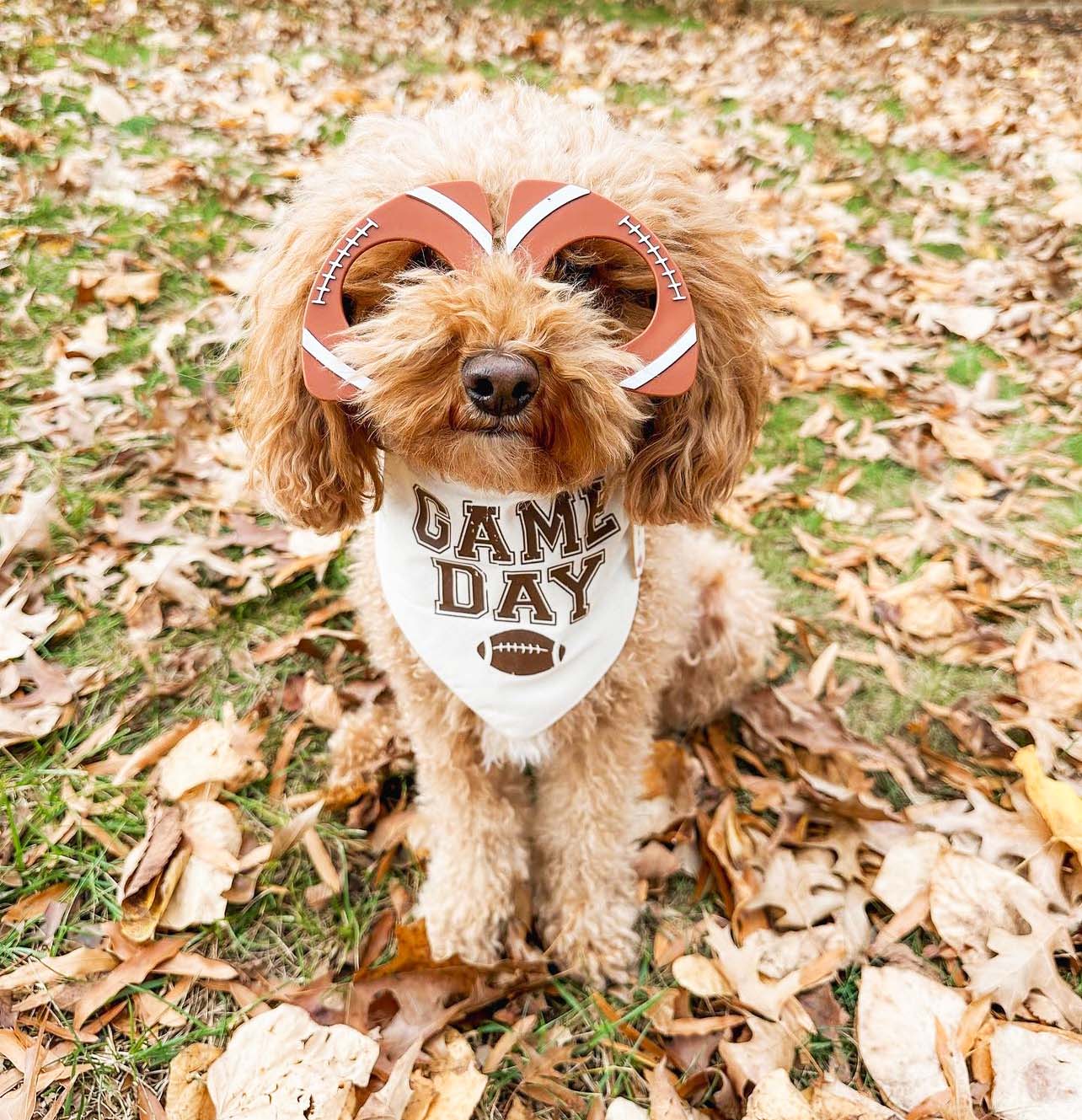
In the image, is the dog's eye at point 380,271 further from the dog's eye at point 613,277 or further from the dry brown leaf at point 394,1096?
the dry brown leaf at point 394,1096

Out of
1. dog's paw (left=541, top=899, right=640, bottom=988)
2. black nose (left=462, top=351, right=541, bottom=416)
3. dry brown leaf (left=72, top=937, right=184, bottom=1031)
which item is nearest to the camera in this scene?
black nose (left=462, top=351, right=541, bottom=416)

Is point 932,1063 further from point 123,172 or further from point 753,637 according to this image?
point 123,172

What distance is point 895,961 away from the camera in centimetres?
220

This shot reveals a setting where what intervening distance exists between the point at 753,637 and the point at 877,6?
991 centimetres

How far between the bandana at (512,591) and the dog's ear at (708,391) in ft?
0.52

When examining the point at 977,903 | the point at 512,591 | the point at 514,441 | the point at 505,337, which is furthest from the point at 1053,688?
the point at 505,337

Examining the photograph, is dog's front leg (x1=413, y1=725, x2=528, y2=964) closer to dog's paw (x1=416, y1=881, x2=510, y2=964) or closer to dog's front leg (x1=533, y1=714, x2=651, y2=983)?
dog's paw (x1=416, y1=881, x2=510, y2=964)

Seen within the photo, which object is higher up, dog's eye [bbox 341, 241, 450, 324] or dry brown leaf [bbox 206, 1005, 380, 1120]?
dog's eye [bbox 341, 241, 450, 324]

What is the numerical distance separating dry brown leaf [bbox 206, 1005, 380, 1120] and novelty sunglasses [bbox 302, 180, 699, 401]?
1485 mm

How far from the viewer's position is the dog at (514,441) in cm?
154

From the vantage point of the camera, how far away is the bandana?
6.38ft

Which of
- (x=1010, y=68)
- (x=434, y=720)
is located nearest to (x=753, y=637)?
(x=434, y=720)

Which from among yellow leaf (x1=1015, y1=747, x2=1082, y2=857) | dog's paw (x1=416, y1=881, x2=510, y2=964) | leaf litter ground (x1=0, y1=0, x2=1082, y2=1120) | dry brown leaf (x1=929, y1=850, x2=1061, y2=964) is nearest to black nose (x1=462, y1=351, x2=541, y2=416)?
leaf litter ground (x1=0, y1=0, x2=1082, y2=1120)

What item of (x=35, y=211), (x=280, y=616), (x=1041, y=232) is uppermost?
(x=35, y=211)
